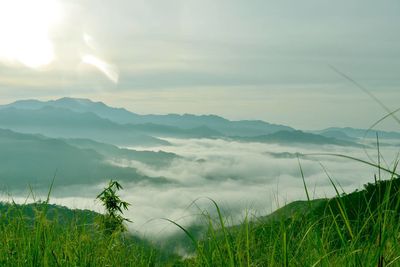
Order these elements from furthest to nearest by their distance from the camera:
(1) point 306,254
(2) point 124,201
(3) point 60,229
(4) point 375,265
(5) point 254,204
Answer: (2) point 124,201, (5) point 254,204, (3) point 60,229, (1) point 306,254, (4) point 375,265

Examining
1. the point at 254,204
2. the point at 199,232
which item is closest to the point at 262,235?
the point at 254,204

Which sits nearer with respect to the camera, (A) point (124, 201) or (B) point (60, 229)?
(B) point (60, 229)

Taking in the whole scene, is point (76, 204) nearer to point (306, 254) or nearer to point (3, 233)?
point (3, 233)

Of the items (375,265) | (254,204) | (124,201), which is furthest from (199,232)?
(124,201)

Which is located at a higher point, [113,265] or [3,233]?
[3,233]

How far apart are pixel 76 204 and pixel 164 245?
5.46 ft

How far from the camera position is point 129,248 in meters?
8.15

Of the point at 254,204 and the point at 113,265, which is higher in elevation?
the point at 254,204

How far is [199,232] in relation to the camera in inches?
268

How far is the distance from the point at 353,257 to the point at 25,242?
3.53 m

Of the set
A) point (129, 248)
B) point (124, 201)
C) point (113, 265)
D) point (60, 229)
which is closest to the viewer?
point (113, 265)

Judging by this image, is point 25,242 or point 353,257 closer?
point 353,257

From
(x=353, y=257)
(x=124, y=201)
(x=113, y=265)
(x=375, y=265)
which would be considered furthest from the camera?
(x=124, y=201)

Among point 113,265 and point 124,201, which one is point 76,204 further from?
point 124,201
